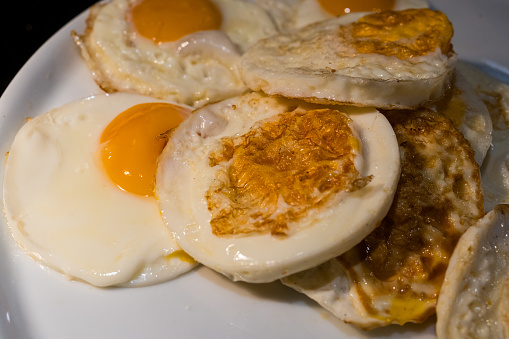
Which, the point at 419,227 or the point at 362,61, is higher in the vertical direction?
the point at 362,61

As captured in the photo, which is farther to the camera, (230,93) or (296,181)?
(230,93)

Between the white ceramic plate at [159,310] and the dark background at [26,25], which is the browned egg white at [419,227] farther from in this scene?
the dark background at [26,25]

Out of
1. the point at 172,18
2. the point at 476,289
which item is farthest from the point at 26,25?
the point at 476,289

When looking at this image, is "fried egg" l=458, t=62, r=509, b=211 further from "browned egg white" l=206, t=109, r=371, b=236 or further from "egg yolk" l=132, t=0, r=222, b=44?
"egg yolk" l=132, t=0, r=222, b=44

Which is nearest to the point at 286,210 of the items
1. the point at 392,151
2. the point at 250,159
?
the point at 250,159

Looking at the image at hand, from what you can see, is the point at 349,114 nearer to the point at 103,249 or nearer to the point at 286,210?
the point at 286,210

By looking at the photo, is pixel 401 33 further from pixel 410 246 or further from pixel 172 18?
pixel 172 18
